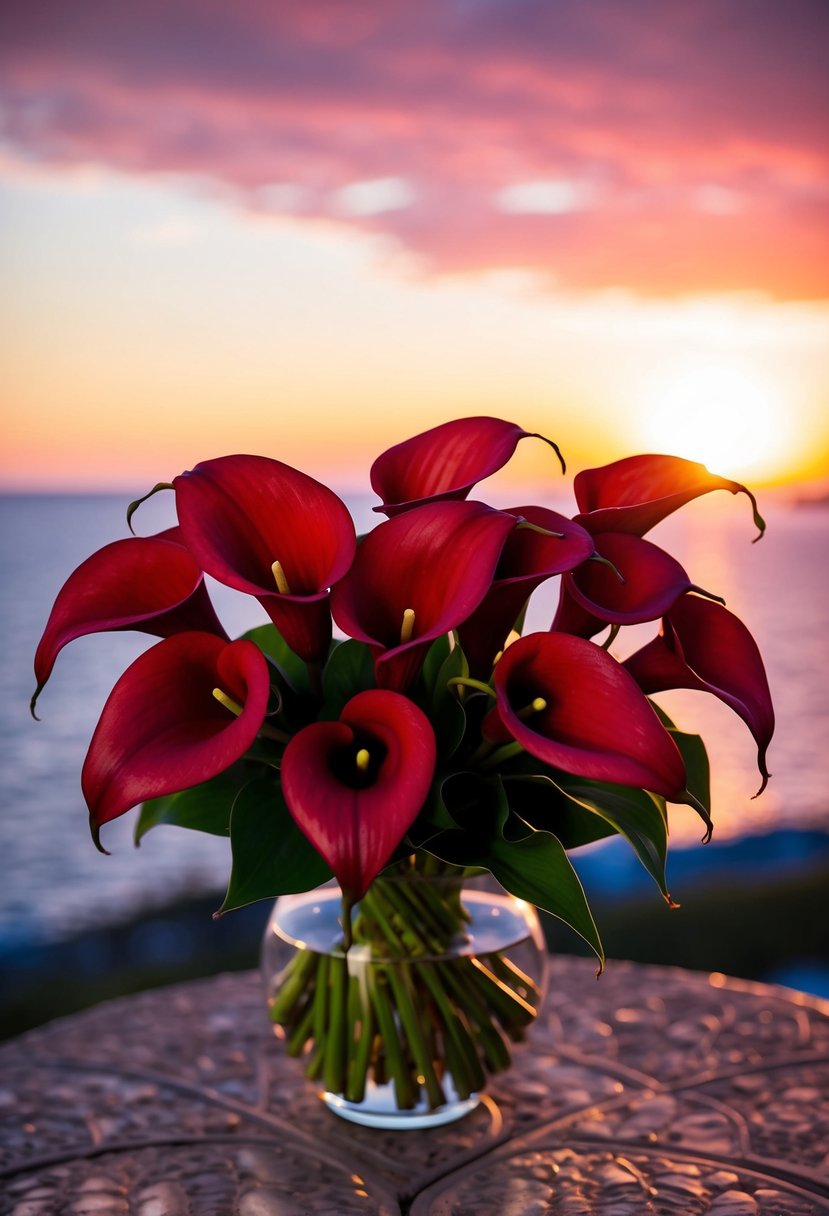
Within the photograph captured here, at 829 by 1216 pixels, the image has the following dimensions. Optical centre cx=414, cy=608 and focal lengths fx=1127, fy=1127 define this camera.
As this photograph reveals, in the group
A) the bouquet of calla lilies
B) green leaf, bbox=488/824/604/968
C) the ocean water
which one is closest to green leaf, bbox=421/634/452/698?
the bouquet of calla lilies

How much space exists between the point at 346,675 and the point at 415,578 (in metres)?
0.09

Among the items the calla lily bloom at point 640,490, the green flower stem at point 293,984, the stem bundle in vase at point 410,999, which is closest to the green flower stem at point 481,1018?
the stem bundle in vase at point 410,999

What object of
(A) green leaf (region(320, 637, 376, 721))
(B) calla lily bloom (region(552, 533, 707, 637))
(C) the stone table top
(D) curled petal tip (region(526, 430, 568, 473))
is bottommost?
(C) the stone table top

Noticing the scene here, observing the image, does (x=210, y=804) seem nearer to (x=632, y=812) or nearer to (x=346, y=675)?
(x=346, y=675)

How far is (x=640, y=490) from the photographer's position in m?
0.70

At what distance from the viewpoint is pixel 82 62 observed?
5250mm

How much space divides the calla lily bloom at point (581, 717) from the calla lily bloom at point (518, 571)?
33mm

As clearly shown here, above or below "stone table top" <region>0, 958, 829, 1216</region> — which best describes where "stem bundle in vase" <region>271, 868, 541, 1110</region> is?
above

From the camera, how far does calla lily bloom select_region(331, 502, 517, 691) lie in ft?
1.90

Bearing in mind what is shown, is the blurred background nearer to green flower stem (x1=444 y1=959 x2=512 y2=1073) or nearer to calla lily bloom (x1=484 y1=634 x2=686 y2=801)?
calla lily bloom (x1=484 y1=634 x2=686 y2=801)

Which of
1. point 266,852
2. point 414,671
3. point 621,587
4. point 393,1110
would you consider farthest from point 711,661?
point 393,1110

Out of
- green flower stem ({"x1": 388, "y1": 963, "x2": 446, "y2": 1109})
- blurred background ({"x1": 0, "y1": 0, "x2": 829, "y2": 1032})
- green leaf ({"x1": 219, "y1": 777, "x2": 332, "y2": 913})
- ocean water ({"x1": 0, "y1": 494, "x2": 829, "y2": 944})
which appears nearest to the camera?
green leaf ({"x1": 219, "y1": 777, "x2": 332, "y2": 913})

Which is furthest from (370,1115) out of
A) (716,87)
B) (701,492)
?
(716,87)

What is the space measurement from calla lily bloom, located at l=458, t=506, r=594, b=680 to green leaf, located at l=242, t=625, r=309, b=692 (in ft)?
0.41
